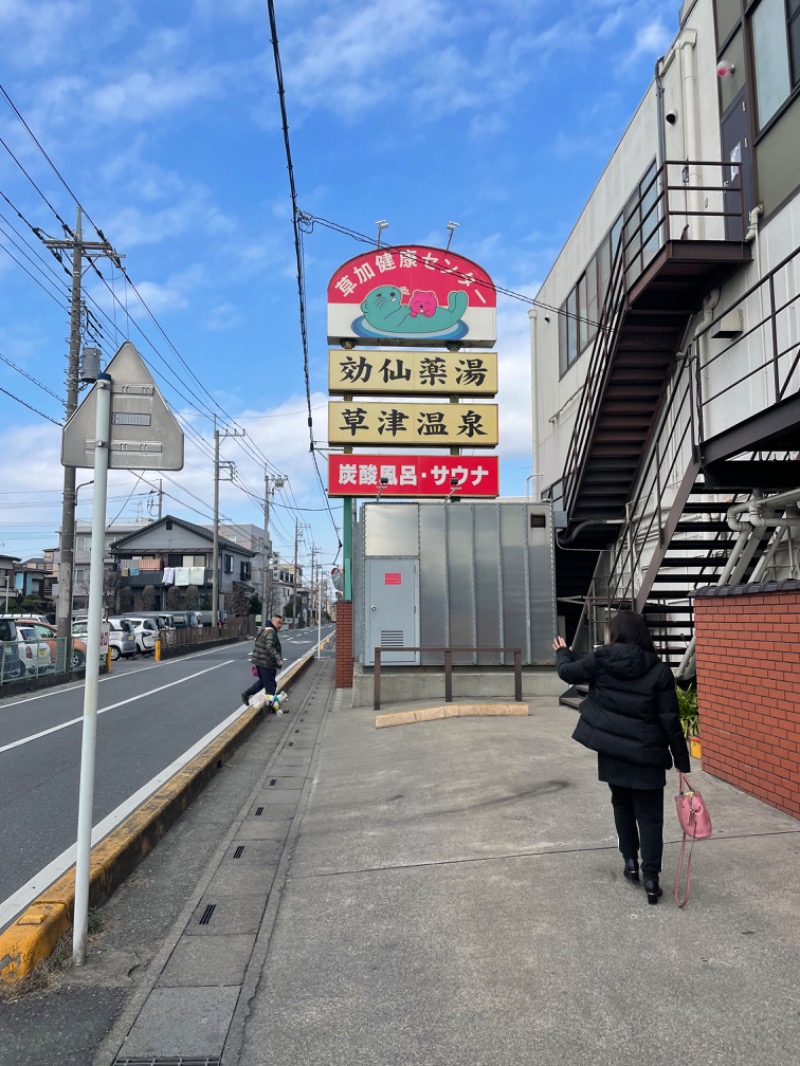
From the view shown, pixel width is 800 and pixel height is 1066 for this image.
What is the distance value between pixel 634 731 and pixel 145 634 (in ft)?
105

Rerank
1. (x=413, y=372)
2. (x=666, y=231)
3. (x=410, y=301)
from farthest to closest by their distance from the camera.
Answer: (x=410, y=301), (x=413, y=372), (x=666, y=231)

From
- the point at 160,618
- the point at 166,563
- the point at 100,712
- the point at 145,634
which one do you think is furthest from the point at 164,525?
the point at 100,712

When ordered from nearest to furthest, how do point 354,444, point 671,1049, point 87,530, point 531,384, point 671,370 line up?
1. point 671,1049
2. point 671,370
3. point 354,444
4. point 531,384
5. point 87,530

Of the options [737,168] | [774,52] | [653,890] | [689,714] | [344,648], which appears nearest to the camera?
[653,890]

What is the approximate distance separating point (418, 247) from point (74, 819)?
1479 cm

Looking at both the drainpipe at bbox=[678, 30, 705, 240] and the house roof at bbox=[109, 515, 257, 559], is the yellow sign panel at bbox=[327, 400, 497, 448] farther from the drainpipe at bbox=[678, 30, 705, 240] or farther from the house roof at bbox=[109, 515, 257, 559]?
the house roof at bbox=[109, 515, 257, 559]

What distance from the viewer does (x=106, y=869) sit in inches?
181

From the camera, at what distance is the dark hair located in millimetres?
4410

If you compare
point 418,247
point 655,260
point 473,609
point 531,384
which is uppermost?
point 418,247

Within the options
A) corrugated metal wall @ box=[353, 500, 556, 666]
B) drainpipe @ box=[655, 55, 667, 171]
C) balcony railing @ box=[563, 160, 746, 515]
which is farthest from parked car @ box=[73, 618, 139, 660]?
drainpipe @ box=[655, 55, 667, 171]

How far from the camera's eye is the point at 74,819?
6508mm

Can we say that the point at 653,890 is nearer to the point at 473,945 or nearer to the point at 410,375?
the point at 473,945

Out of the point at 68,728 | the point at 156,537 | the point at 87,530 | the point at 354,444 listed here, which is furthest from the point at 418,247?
the point at 87,530

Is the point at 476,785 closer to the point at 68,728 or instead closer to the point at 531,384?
the point at 68,728
